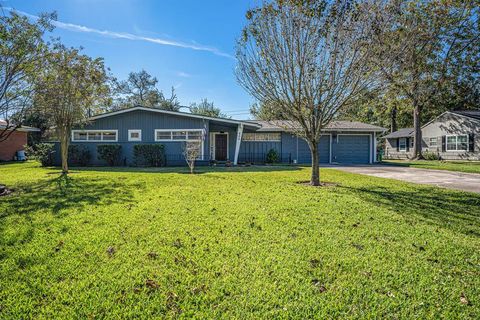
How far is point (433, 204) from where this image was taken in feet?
19.5

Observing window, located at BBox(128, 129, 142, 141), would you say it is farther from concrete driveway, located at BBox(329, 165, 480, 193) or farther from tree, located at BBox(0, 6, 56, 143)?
concrete driveway, located at BBox(329, 165, 480, 193)

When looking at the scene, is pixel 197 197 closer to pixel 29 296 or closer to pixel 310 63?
pixel 29 296

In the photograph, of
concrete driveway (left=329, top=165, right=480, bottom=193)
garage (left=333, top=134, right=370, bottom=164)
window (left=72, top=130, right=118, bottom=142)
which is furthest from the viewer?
garage (left=333, top=134, right=370, bottom=164)

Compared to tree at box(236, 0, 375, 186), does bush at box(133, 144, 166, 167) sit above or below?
below

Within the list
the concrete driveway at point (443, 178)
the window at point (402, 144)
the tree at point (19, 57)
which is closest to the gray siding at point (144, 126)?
the tree at point (19, 57)

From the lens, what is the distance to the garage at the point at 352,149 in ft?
67.4

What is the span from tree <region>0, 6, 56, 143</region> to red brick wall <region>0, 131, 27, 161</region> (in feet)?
58.0

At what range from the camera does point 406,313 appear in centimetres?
224

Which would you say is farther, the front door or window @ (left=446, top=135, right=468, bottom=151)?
window @ (left=446, top=135, right=468, bottom=151)

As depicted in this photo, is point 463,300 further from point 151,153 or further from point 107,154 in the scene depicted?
point 107,154

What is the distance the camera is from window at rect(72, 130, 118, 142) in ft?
55.1

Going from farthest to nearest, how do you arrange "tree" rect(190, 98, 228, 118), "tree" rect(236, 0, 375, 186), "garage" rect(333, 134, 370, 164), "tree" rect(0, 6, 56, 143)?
"tree" rect(190, 98, 228, 118), "garage" rect(333, 134, 370, 164), "tree" rect(236, 0, 375, 186), "tree" rect(0, 6, 56, 143)

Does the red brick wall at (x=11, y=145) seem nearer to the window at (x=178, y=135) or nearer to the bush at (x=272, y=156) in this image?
the window at (x=178, y=135)

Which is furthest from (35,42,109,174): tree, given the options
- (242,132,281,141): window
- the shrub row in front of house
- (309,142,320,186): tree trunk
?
(242,132,281,141): window
